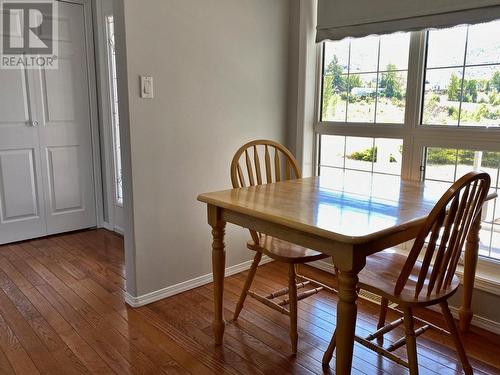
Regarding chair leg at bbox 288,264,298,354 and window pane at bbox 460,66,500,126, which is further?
window pane at bbox 460,66,500,126

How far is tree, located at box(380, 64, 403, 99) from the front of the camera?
2.44 metres

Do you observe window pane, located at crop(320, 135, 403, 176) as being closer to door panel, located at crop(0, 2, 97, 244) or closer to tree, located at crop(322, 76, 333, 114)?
tree, located at crop(322, 76, 333, 114)

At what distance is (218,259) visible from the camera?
188cm

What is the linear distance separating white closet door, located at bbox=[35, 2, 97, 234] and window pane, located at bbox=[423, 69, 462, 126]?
2.70m

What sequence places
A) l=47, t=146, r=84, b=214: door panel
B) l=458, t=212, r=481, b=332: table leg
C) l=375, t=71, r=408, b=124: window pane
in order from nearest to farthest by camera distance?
1. l=458, t=212, r=481, b=332: table leg
2. l=375, t=71, r=408, b=124: window pane
3. l=47, t=146, r=84, b=214: door panel

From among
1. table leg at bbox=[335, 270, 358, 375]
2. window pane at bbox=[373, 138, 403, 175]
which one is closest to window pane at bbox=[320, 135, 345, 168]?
window pane at bbox=[373, 138, 403, 175]

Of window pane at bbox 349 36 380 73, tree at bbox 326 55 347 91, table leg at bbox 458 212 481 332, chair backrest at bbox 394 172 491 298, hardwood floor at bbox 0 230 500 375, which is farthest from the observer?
tree at bbox 326 55 347 91

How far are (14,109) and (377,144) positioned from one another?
2688 millimetres

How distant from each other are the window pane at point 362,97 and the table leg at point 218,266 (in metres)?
1.31

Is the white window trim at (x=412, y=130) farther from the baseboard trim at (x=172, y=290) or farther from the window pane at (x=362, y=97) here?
the baseboard trim at (x=172, y=290)

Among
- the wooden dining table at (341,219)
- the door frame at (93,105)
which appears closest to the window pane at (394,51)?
the wooden dining table at (341,219)

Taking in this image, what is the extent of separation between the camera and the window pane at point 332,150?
9.23ft

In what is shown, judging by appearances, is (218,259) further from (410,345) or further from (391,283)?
(410,345)

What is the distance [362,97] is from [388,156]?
41 cm
